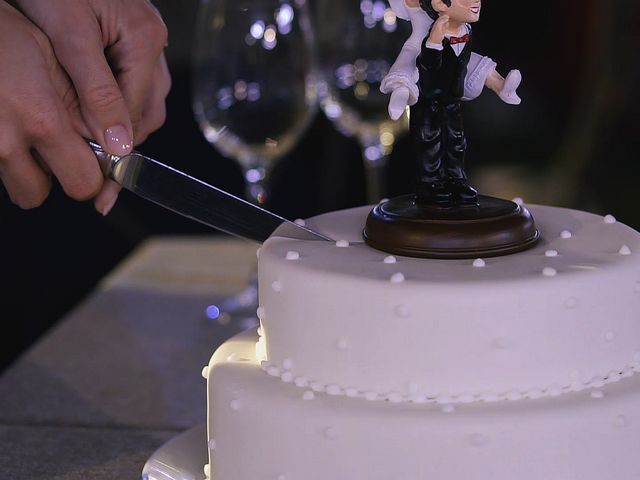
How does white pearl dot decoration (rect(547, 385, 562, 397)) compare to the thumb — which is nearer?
white pearl dot decoration (rect(547, 385, 562, 397))

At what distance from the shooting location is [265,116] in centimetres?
139

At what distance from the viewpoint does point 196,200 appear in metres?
0.94

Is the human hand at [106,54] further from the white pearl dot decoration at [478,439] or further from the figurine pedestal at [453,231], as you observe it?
the white pearl dot decoration at [478,439]

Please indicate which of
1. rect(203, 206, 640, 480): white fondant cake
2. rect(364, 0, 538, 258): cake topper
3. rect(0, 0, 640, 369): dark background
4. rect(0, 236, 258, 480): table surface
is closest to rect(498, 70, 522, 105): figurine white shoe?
rect(364, 0, 538, 258): cake topper

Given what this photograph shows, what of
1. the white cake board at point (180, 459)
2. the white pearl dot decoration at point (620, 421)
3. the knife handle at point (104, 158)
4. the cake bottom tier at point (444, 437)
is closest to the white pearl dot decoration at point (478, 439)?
the cake bottom tier at point (444, 437)

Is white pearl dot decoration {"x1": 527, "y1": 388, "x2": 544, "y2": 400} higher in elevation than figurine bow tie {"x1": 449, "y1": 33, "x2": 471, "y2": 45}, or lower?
lower

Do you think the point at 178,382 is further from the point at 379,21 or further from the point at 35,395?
the point at 379,21

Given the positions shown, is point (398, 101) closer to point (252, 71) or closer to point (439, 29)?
point (439, 29)

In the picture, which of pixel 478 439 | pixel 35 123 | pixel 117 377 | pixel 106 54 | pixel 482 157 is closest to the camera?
pixel 478 439

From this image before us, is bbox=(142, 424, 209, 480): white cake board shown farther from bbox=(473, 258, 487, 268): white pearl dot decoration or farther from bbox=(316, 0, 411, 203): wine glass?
bbox=(316, 0, 411, 203): wine glass

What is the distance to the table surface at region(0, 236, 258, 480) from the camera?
1.03m

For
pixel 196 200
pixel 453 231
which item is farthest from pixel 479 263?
pixel 196 200

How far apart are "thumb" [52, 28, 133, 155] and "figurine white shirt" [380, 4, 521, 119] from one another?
292mm

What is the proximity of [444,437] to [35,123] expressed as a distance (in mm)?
474
